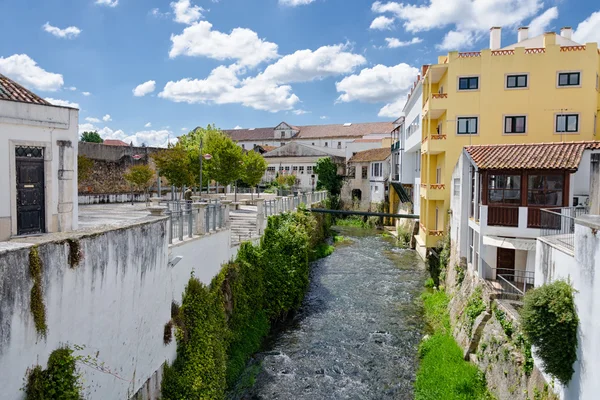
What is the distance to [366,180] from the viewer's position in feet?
179

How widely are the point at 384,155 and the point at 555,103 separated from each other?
2700 cm

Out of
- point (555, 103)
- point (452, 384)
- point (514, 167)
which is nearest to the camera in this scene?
point (452, 384)

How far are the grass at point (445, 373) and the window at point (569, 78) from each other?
15.7 m

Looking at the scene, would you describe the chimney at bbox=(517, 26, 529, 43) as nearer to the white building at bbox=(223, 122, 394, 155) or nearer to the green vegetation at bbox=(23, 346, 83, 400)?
the green vegetation at bbox=(23, 346, 83, 400)

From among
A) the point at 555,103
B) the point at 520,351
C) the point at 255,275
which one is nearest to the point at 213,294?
the point at 255,275

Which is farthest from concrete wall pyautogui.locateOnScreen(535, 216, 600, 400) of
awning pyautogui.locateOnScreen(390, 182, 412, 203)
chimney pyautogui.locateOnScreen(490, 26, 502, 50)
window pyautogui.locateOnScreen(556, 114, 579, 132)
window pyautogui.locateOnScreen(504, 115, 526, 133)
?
awning pyautogui.locateOnScreen(390, 182, 412, 203)

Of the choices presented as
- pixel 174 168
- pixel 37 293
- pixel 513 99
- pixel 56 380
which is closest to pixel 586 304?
pixel 56 380

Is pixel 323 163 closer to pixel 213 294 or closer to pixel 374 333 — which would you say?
pixel 374 333

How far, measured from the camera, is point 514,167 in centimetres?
1534

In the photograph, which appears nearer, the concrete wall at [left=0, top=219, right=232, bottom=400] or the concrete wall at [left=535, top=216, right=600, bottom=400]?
the concrete wall at [left=0, top=219, right=232, bottom=400]

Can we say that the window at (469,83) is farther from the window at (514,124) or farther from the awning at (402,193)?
the awning at (402,193)

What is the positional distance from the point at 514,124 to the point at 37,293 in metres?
25.0

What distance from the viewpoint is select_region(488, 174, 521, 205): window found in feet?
52.5

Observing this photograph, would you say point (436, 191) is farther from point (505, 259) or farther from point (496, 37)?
point (496, 37)
